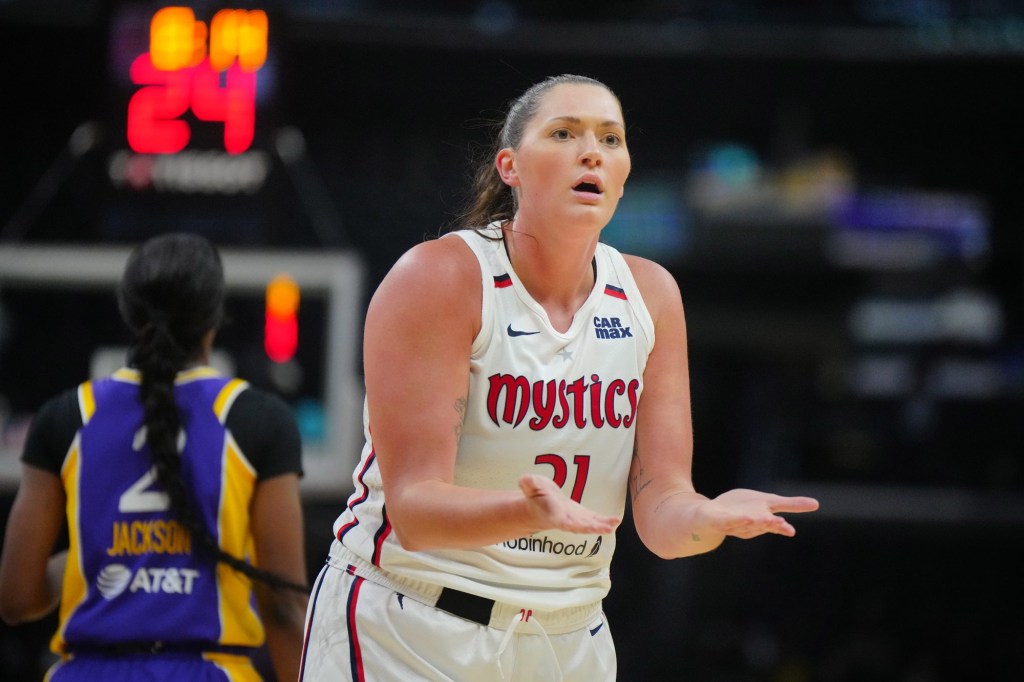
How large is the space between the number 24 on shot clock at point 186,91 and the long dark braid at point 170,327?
287cm

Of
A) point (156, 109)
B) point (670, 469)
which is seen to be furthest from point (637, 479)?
point (156, 109)

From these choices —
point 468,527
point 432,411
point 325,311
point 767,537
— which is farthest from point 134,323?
point 767,537

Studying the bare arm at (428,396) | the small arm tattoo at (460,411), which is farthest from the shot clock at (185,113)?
the small arm tattoo at (460,411)

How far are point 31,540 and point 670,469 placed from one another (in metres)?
1.35

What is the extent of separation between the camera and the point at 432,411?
84.4 inches

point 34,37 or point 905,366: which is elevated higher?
point 34,37

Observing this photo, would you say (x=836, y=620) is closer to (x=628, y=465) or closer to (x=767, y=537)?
(x=767, y=537)

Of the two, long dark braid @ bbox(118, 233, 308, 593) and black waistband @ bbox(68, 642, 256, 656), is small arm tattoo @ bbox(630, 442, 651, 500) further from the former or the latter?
black waistband @ bbox(68, 642, 256, 656)

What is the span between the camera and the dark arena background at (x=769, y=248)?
8305mm

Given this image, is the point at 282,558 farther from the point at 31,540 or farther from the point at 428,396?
the point at 428,396

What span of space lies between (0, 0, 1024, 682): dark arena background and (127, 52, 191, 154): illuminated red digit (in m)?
1.46

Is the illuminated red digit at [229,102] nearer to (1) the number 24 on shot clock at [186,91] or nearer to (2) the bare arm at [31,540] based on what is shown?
(1) the number 24 on shot clock at [186,91]

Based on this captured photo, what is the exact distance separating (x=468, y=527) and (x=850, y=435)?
7.53m

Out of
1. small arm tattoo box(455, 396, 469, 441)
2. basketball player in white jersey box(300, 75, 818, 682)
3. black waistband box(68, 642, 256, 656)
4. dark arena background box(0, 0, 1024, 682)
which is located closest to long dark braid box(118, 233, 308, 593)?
black waistband box(68, 642, 256, 656)
